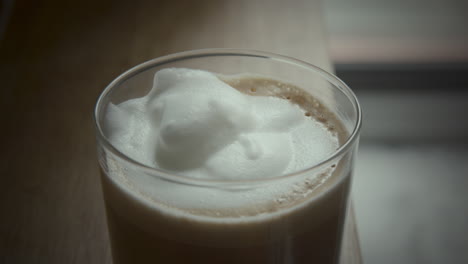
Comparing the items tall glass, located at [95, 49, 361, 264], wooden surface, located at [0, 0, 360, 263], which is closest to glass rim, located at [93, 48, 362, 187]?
tall glass, located at [95, 49, 361, 264]

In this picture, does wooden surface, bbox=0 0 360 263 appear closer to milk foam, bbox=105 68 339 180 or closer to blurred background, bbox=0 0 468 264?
blurred background, bbox=0 0 468 264

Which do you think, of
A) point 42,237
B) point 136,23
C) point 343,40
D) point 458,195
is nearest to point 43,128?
point 42,237

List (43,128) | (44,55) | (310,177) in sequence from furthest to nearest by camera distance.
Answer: (44,55)
(43,128)
(310,177)

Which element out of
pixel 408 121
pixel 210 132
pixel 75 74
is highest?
pixel 210 132

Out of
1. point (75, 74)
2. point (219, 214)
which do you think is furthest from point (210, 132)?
point (75, 74)

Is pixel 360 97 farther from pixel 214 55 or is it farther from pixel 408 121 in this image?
pixel 214 55

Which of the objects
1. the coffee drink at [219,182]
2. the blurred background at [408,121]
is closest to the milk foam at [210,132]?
the coffee drink at [219,182]

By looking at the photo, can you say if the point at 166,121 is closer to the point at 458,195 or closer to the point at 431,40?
the point at 458,195

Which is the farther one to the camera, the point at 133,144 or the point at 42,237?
the point at 42,237
